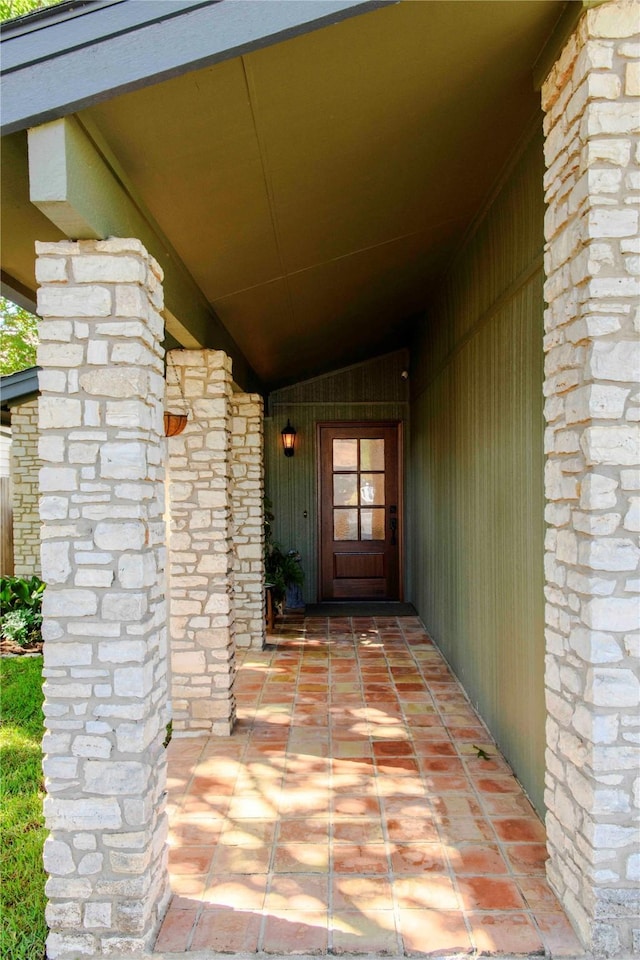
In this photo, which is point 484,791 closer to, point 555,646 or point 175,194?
point 555,646

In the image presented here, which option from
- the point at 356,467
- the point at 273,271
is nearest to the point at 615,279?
the point at 273,271

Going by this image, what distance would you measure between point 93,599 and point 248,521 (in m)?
3.62

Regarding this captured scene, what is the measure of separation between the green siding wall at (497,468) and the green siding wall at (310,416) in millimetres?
1689

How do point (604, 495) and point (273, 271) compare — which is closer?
point (604, 495)

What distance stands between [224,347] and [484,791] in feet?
→ 9.94

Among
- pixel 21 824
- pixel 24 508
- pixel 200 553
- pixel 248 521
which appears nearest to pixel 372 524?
pixel 248 521

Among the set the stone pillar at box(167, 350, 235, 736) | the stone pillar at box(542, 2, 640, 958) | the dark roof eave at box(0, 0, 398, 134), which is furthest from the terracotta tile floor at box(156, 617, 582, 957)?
the dark roof eave at box(0, 0, 398, 134)

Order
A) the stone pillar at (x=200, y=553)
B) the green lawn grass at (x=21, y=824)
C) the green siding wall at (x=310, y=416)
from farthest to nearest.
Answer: the green siding wall at (x=310, y=416) < the stone pillar at (x=200, y=553) < the green lawn grass at (x=21, y=824)

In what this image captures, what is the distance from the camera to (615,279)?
195 centimetres

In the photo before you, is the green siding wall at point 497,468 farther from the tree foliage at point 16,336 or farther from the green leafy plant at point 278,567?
the tree foliage at point 16,336

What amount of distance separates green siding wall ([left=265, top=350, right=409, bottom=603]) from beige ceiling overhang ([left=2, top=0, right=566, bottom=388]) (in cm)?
321

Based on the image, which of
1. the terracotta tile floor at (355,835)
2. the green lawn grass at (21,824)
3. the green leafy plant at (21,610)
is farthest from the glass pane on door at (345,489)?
the green lawn grass at (21,824)

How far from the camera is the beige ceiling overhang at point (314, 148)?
197 centimetres

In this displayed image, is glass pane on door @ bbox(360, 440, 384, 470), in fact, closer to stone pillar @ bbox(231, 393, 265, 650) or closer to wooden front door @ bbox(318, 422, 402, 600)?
wooden front door @ bbox(318, 422, 402, 600)
